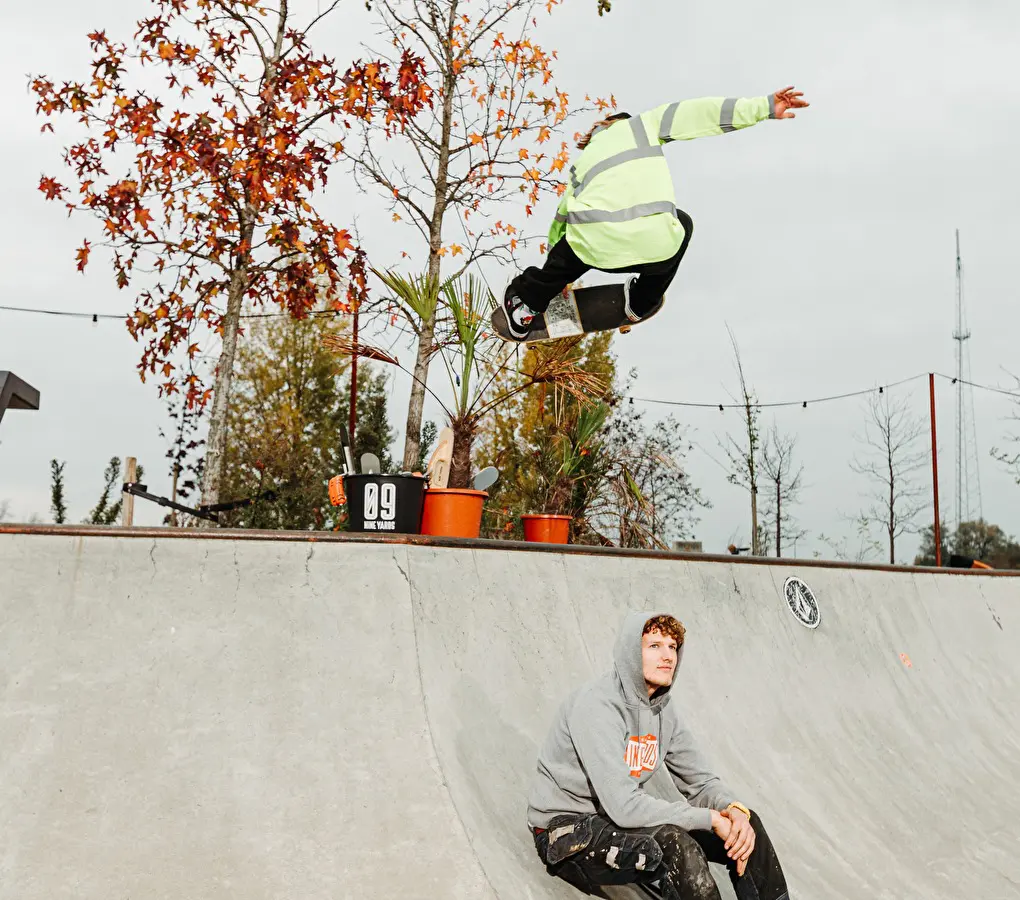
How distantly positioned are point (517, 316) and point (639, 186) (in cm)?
124

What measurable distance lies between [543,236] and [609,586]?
7145 millimetres

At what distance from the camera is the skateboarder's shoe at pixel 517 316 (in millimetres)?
6316

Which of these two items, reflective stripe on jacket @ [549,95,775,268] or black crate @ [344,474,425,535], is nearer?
reflective stripe on jacket @ [549,95,775,268]

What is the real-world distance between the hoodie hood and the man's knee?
17.5 inches

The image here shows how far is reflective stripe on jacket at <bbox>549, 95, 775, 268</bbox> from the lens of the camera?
18.0 feet

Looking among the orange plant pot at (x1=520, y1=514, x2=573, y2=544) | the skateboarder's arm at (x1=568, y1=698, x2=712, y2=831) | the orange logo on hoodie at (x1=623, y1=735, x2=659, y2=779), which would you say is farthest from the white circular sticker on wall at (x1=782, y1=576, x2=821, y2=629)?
the skateboarder's arm at (x1=568, y1=698, x2=712, y2=831)

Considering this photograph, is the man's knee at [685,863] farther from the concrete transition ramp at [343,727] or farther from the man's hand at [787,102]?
the man's hand at [787,102]

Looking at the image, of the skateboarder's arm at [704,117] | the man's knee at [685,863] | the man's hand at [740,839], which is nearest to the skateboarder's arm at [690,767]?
the man's hand at [740,839]

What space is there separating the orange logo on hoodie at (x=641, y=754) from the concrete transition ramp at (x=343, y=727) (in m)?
0.47

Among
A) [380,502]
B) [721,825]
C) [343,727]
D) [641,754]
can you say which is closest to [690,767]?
[641,754]

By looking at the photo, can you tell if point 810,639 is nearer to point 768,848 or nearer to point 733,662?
point 733,662

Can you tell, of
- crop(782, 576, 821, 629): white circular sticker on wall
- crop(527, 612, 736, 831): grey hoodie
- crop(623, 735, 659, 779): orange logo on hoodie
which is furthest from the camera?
crop(782, 576, 821, 629): white circular sticker on wall

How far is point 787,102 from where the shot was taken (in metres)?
5.41

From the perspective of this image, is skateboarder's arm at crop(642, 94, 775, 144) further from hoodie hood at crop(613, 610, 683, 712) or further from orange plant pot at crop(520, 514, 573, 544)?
hoodie hood at crop(613, 610, 683, 712)
